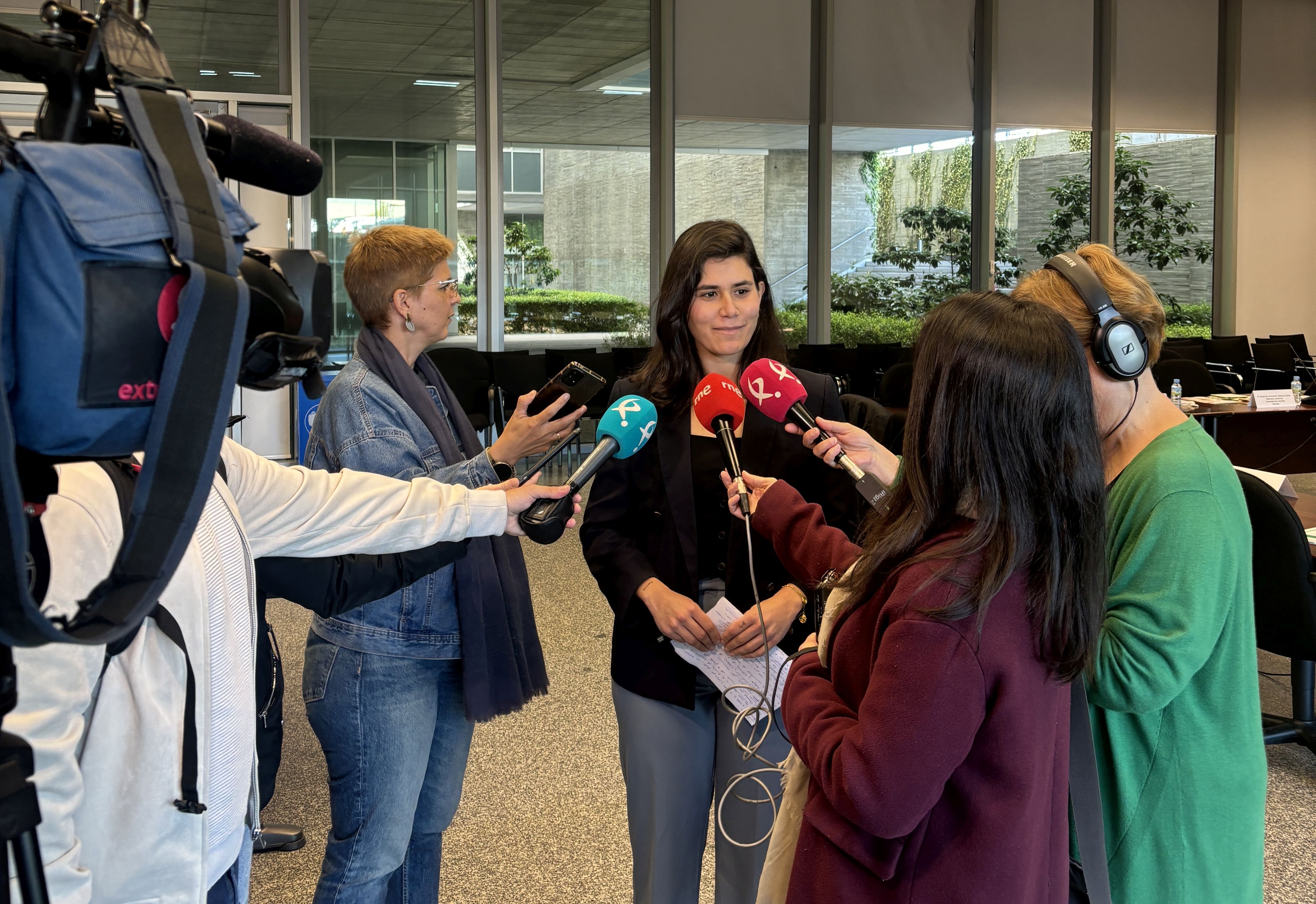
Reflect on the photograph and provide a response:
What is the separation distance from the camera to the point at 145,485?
69cm

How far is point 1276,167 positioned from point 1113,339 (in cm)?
1080

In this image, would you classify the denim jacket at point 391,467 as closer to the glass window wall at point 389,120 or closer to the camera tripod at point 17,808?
the camera tripod at point 17,808

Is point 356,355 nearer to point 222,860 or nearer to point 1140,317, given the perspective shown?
point 222,860

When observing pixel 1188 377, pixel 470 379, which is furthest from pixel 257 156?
pixel 1188 377

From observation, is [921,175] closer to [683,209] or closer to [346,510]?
[683,209]

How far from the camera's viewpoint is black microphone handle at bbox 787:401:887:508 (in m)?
1.47

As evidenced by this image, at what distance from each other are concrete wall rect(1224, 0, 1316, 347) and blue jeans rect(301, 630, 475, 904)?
1045 cm

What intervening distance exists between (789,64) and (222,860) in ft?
28.9

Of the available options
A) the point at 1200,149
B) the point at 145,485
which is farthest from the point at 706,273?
the point at 1200,149

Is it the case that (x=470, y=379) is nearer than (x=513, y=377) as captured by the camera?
Yes

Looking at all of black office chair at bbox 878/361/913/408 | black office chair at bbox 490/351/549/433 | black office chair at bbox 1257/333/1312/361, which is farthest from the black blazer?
black office chair at bbox 1257/333/1312/361

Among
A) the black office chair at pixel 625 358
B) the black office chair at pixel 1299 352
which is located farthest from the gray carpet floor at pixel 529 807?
the black office chair at pixel 1299 352

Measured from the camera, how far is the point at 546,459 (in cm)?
171

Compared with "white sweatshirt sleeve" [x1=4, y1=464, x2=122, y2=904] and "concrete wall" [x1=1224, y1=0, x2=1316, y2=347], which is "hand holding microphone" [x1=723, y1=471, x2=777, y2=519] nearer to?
"white sweatshirt sleeve" [x1=4, y1=464, x2=122, y2=904]
